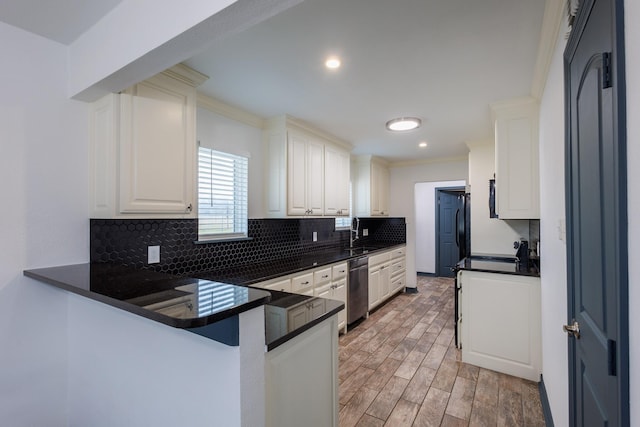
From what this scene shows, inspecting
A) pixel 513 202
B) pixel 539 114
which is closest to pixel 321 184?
pixel 513 202

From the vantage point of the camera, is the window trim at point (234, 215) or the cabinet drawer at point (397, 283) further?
the cabinet drawer at point (397, 283)

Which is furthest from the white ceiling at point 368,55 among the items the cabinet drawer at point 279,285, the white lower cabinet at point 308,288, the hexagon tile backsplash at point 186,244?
the cabinet drawer at point 279,285

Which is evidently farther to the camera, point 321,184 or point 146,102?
point 321,184

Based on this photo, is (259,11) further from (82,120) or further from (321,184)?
(321,184)

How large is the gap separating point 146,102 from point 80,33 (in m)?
0.45

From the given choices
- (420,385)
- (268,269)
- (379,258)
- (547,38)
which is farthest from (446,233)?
(547,38)

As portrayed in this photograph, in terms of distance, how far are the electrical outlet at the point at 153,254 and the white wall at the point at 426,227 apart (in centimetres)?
588

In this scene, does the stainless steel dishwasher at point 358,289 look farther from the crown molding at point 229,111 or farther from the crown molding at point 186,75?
the crown molding at point 186,75

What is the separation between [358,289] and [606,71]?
331 cm

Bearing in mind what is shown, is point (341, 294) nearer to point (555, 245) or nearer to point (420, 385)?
point (420, 385)

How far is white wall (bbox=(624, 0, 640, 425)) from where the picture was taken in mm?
691

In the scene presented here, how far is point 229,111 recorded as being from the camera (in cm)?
277

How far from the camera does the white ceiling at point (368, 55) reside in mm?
1500

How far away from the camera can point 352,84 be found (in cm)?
234
